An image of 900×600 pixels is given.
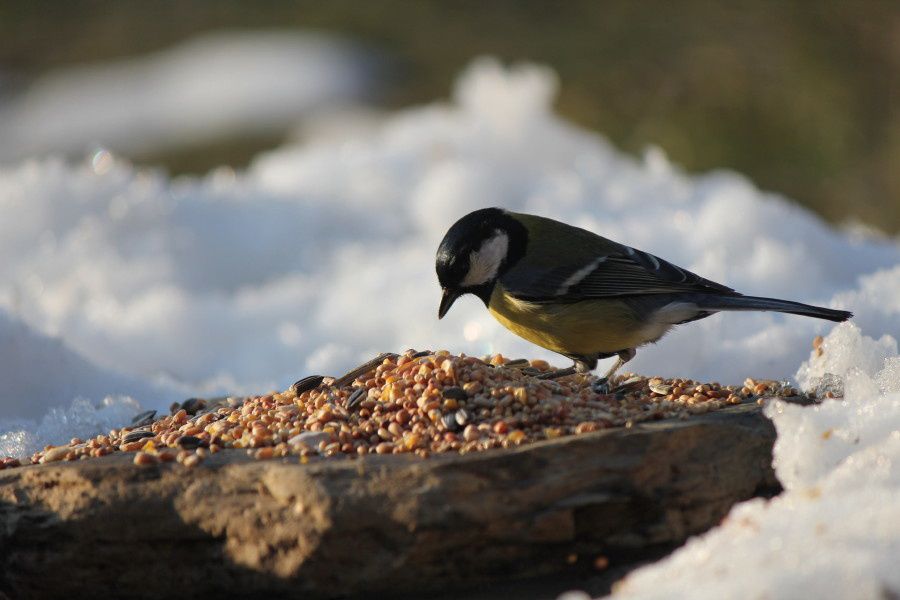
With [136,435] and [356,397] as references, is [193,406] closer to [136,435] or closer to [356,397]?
[136,435]

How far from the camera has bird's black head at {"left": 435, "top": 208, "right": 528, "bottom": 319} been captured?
3529 millimetres

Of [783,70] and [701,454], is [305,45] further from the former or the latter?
[701,454]

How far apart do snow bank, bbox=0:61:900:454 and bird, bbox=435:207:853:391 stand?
21.4 inches

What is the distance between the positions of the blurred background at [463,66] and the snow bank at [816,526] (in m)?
6.50

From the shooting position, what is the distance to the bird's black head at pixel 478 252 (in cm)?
353

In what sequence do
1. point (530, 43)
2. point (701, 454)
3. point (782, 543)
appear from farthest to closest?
point (530, 43) → point (701, 454) → point (782, 543)

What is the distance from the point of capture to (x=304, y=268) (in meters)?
6.32

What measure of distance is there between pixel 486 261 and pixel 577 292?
312 millimetres

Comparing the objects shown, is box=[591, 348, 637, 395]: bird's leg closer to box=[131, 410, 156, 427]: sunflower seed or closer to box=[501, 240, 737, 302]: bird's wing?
box=[501, 240, 737, 302]: bird's wing

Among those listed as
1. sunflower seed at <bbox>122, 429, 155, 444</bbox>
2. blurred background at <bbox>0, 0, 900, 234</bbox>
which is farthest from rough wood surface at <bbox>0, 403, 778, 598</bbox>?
blurred background at <bbox>0, 0, 900, 234</bbox>

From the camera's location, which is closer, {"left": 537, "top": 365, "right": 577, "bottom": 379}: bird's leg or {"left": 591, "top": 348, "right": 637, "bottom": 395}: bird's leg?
{"left": 591, "top": 348, "right": 637, "bottom": 395}: bird's leg

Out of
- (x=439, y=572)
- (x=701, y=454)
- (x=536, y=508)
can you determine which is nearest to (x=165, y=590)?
(x=439, y=572)

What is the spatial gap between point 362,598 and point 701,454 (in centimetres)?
81

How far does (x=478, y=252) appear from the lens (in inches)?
140
